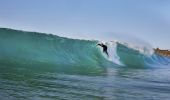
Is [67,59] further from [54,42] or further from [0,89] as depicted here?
[0,89]

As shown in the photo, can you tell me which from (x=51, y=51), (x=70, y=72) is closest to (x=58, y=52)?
(x=51, y=51)

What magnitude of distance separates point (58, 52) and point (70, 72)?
8998 millimetres

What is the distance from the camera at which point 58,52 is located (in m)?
23.9

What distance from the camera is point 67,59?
22.0 m

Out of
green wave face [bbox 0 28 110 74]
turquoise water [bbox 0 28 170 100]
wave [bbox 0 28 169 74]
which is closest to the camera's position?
turquoise water [bbox 0 28 170 100]

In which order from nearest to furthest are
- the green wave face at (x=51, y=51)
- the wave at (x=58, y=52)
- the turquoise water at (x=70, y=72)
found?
the turquoise water at (x=70, y=72) < the wave at (x=58, y=52) < the green wave face at (x=51, y=51)

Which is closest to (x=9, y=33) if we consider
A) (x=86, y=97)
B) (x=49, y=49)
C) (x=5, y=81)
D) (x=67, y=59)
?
(x=49, y=49)

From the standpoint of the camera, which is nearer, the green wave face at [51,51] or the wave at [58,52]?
the wave at [58,52]

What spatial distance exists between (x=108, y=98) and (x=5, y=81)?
9.35 ft

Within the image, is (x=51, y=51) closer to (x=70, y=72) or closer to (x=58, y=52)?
(x=58, y=52)

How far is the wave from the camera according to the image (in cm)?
1884

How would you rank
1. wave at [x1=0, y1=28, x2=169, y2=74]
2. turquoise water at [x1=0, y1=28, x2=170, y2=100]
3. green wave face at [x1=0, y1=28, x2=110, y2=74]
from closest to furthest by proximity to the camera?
turquoise water at [x1=0, y1=28, x2=170, y2=100] < wave at [x1=0, y1=28, x2=169, y2=74] < green wave face at [x1=0, y1=28, x2=110, y2=74]

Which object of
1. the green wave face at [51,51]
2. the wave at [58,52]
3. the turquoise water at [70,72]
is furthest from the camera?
the green wave face at [51,51]

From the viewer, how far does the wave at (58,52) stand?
18844mm
